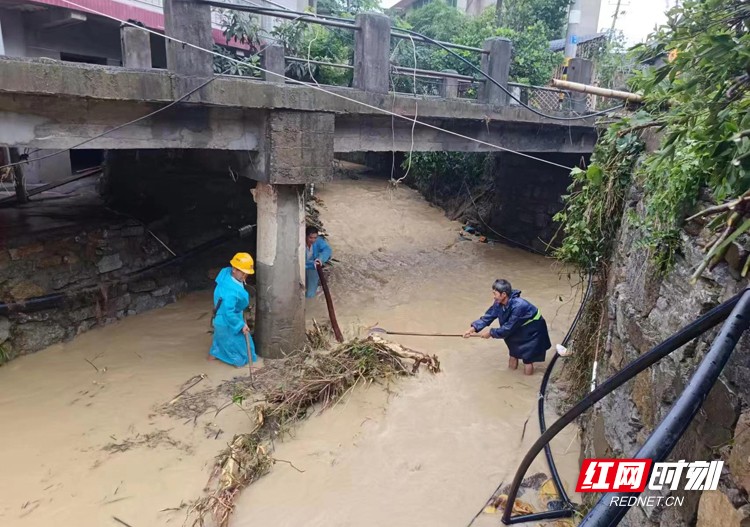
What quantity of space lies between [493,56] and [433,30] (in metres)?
9.23

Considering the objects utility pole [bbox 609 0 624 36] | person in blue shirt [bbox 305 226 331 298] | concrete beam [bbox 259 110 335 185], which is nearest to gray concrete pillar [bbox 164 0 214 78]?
concrete beam [bbox 259 110 335 185]

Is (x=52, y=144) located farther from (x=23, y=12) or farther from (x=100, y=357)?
(x=23, y=12)

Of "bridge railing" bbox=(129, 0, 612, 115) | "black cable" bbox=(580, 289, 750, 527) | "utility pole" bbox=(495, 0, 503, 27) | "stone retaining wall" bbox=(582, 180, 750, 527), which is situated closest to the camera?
"black cable" bbox=(580, 289, 750, 527)

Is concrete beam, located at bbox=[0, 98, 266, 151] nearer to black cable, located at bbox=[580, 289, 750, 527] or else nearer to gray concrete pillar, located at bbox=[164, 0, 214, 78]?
gray concrete pillar, located at bbox=[164, 0, 214, 78]

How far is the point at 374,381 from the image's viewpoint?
19.4 feet

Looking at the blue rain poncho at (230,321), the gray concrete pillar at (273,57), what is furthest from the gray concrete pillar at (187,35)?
the gray concrete pillar at (273,57)

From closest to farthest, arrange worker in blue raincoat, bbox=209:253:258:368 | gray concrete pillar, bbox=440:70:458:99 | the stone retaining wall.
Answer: the stone retaining wall → worker in blue raincoat, bbox=209:253:258:368 → gray concrete pillar, bbox=440:70:458:99

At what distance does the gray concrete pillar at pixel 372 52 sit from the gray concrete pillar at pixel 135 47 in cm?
258

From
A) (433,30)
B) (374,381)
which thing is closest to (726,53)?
(374,381)

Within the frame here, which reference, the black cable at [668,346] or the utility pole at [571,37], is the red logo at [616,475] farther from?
the utility pole at [571,37]

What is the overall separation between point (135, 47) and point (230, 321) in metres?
3.19

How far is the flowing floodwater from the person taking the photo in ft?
13.8

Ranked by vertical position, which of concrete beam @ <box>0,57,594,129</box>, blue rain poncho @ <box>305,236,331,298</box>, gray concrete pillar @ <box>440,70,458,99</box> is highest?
gray concrete pillar @ <box>440,70,458,99</box>

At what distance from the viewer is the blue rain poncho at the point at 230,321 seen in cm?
629
